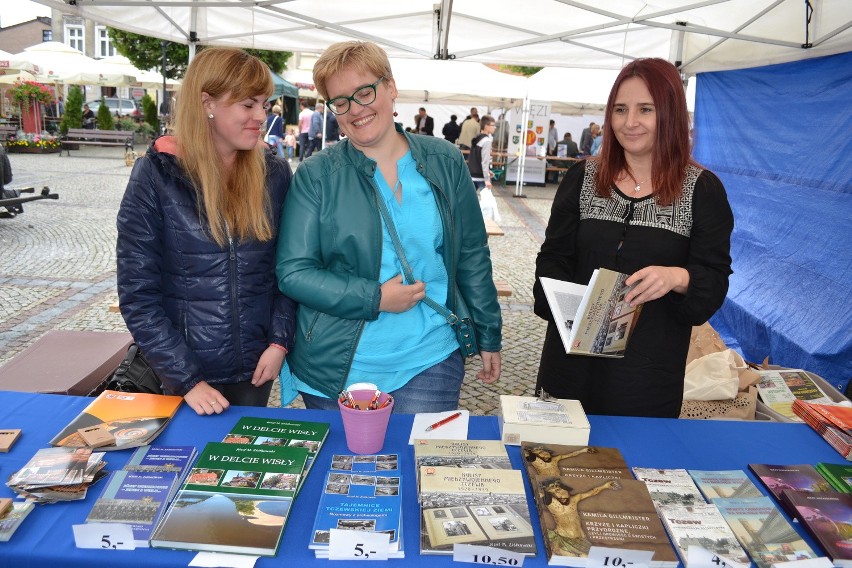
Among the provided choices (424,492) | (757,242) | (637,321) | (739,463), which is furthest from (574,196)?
(757,242)

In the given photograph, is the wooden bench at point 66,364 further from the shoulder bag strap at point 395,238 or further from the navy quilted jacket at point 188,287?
the shoulder bag strap at point 395,238

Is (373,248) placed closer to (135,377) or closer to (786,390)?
(135,377)

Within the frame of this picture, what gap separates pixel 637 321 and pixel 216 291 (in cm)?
130

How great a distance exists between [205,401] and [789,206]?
4399mm

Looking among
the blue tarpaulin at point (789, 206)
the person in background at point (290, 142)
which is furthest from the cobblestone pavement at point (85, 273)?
the person in background at point (290, 142)

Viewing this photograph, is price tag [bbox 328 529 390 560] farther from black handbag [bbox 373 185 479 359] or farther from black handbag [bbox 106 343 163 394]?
black handbag [bbox 106 343 163 394]

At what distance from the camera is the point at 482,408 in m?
4.00

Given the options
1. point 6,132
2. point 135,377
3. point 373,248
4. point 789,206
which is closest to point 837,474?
point 373,248

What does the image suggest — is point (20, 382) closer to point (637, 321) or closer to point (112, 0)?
point (637, 321)

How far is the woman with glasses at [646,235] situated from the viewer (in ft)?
6.27

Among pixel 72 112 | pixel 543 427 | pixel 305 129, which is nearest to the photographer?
pixel 543 427

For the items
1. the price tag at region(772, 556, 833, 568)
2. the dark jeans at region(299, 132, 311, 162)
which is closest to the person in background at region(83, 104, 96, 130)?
the dark jeans at region(299, 132, 311, 162)

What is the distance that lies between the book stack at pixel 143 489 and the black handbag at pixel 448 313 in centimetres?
76

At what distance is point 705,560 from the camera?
123cm
